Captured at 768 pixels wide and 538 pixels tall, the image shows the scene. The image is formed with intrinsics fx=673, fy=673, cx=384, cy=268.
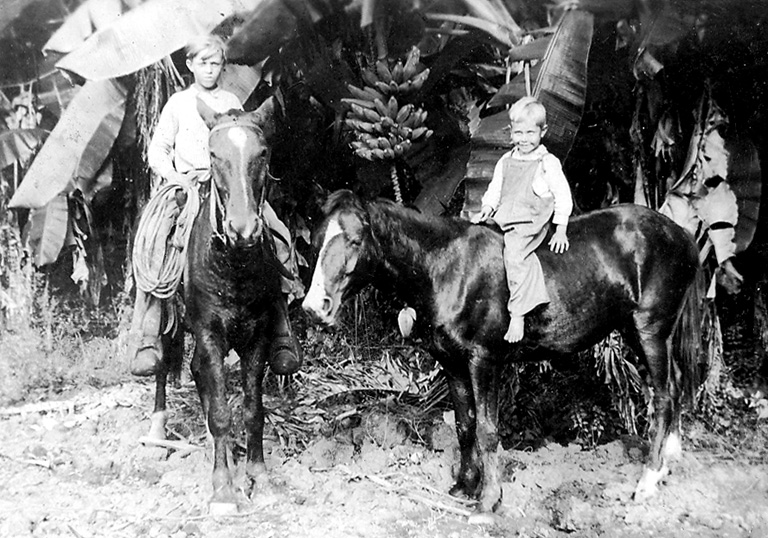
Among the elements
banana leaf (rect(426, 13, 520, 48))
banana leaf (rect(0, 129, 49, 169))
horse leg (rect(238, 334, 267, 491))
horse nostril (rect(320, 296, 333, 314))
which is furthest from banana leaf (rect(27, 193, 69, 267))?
banana leaf (rect(426, 13, 520, 48))

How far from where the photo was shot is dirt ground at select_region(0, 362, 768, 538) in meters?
3.41

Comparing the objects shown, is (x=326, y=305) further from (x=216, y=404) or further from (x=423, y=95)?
(x=423, y=95)

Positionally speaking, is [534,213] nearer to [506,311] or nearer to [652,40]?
[506,311]

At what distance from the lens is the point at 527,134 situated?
11.4ft

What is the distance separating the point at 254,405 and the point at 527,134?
213 centimetres

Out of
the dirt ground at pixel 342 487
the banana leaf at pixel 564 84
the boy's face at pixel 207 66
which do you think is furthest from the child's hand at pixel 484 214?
the boy's face at pixel 207 66

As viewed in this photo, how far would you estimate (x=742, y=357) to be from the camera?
192 inches

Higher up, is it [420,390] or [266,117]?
[266,117]

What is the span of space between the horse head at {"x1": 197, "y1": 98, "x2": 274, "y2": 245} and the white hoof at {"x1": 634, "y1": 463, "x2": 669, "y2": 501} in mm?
2508

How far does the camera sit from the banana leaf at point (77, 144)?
15.3 ft

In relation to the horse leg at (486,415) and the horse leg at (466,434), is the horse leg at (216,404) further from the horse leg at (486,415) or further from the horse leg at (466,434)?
the horse leg at (486,415)

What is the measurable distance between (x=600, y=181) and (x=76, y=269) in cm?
427

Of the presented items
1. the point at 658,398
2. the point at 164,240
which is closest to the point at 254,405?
the point at 164,240

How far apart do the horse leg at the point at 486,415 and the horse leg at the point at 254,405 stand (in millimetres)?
1199
